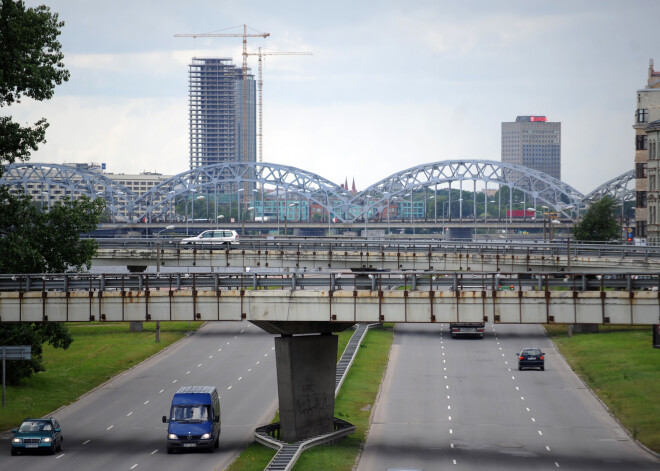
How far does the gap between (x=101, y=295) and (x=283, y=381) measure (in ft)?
32.8

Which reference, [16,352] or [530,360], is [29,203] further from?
[530,360]

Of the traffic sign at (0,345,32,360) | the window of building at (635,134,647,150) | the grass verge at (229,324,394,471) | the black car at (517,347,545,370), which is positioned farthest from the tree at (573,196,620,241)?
the traffic sign at (0,345,32,360)

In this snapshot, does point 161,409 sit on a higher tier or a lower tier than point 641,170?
lower

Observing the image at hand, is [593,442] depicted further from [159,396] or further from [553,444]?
[159,396]

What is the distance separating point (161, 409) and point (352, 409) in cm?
1195

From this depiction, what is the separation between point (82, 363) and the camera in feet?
277

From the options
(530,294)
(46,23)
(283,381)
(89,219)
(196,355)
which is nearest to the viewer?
(530,294)

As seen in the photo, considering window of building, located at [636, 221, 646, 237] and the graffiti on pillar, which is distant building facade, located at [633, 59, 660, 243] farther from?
the graffiti on pillar

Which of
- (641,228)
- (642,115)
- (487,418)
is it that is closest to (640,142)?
(642,115)

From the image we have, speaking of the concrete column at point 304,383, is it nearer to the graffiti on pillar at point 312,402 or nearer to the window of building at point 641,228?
the graffiti on pillar at point 312,402

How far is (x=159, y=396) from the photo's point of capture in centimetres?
6975

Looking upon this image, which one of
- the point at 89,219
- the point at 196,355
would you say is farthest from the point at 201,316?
the point at 196,355

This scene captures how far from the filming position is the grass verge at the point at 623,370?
60.5 metres

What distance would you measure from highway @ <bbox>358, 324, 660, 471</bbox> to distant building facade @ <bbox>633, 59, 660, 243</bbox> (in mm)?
41194
